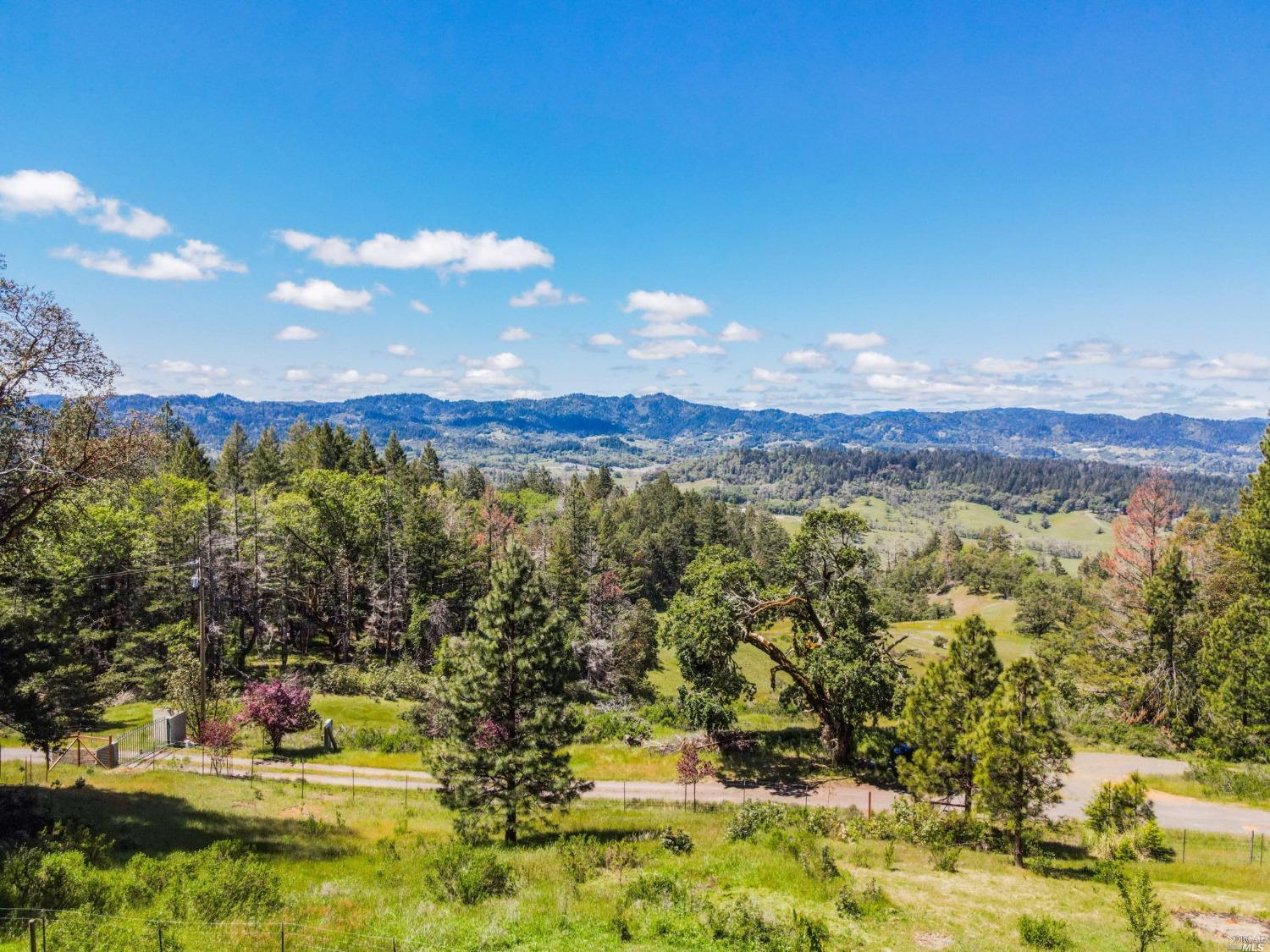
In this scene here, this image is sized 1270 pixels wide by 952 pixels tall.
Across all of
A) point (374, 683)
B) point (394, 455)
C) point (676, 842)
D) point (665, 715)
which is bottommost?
point (374, 683)

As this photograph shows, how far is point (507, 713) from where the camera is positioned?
70.8 ft

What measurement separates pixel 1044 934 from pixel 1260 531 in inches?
1254

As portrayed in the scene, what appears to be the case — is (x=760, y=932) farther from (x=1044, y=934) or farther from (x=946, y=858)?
(x=946, y=858)

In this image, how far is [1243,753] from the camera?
1277 inches

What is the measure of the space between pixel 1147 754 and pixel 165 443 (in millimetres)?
48598

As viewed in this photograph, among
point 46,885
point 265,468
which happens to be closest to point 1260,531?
point 46,885

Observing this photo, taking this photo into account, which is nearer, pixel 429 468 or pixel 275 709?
pixel 275 709

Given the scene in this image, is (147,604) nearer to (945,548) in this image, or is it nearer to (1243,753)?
(1243,753)

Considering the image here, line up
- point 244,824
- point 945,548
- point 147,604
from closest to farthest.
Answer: point 244,824 → point 147,604 → point 945,548

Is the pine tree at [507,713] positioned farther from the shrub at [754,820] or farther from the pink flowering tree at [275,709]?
the pink flowering tree at [275,709]

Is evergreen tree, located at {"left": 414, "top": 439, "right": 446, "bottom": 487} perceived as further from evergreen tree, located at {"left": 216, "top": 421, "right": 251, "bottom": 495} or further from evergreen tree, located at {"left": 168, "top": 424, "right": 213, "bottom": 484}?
evergreen tree, located at {"left": 168, "top": 424, "right": 213, "bottom": 484}

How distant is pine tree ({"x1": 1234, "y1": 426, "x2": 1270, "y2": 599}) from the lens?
3375cm

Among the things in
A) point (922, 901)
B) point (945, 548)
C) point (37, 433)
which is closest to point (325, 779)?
point (37, 433)

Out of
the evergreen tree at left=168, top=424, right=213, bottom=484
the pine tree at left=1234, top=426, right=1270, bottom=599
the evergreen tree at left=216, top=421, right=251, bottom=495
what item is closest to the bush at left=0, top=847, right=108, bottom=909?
the pine tree at left=1234, top=426, right=1270, bottom=599
